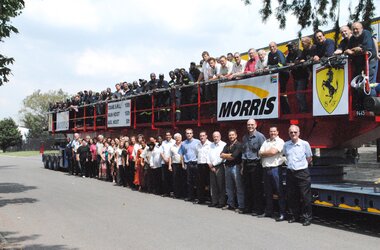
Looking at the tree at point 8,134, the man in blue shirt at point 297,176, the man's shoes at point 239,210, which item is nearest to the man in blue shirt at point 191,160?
the man's shoes at point 239,210

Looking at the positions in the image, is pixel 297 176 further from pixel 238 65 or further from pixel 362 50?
pixel 238 65

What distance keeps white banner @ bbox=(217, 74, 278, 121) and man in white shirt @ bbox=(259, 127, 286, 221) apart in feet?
2.37

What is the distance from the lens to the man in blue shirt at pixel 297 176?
318 inches

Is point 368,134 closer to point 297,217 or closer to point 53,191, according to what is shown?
point 297,217

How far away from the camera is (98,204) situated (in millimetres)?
10828

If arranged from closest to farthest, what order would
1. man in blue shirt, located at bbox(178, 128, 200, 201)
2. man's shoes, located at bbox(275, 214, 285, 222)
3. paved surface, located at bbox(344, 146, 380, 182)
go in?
man's shoes, located at bbox(275, 214, 285, 222), man in blue shirt, located at bbox(178, 128, 200, 201), paved surface, located at bbox(344, 146, 380, 182)

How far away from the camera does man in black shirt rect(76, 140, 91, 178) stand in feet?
63.9

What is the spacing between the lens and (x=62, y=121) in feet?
75.3

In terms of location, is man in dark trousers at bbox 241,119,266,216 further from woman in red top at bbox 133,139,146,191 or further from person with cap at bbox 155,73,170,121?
woman in red top at bbox 133,139,146,191

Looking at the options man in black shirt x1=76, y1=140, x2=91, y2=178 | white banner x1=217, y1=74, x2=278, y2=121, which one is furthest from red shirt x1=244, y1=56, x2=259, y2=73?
man in black shirt x1=76, y1=140, x2=91, y2=178

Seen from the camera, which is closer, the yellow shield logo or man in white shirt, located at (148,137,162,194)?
the yellow shield logo

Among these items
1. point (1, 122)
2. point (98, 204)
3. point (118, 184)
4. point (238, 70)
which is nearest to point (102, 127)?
point (118, 184)

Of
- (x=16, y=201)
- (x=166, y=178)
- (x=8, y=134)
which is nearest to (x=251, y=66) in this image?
(x=166, y=178)

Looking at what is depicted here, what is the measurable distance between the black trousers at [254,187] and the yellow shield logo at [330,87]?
201 cm
